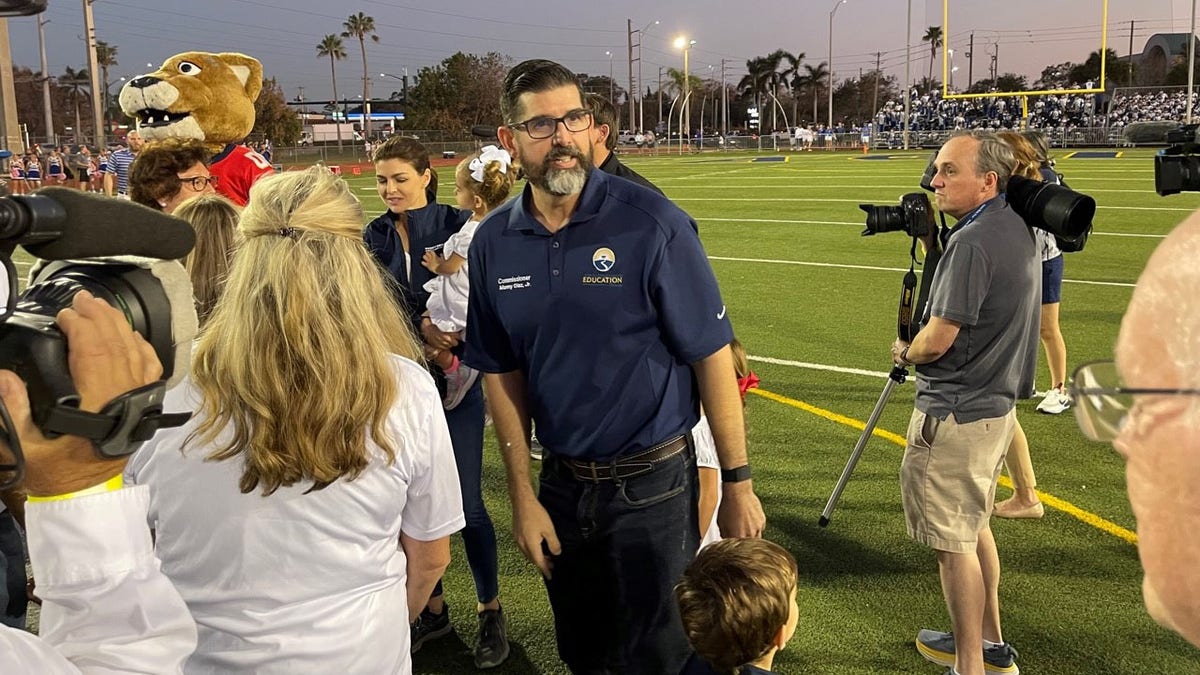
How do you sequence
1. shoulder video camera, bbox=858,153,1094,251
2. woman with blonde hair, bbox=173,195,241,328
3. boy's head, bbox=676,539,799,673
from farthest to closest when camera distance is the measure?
shoulder video camera, bbox=858,153,1094,251, woman with blonde hair, bbox=173,195,241,328, boy's head, bbox=676,539,799,673

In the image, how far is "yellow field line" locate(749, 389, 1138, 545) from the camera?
15.4 ft

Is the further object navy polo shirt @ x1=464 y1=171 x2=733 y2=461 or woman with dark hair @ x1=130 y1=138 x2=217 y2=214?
woman with dark hair @ x1=130 y1=138 x2=217 y2=214

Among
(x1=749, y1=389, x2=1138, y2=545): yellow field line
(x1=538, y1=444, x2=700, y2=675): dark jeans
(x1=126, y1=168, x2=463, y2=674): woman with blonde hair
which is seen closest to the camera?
(x1=126, y1=168, x2=463, y2=674): woman with blonde hair

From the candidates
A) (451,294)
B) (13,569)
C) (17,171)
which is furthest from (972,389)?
(17,171)

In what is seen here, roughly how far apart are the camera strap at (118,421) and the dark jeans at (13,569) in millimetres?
2811

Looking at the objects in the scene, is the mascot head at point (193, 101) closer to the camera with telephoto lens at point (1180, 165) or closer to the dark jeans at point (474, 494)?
the dark jeans at point (474, 494)

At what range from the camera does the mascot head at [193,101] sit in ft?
21.9

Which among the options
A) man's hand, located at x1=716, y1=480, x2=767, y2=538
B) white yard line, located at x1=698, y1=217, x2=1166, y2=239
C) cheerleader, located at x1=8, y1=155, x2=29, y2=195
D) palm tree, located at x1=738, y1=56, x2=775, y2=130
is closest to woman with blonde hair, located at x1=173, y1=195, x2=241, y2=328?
man's hand, located at x1=716, y1=480, x2=767, y2=538

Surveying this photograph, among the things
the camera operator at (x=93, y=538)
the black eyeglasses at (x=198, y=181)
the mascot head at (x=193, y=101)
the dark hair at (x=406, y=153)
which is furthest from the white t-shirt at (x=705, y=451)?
the mascot head at (x=193, y=101)

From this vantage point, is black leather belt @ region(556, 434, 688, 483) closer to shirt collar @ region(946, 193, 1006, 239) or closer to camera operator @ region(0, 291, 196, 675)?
shirt collar @ region(946, 193, 1006, 239)

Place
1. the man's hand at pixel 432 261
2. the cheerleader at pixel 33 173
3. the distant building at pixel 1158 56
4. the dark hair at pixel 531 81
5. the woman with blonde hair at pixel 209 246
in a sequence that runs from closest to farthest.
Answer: the woman with blonde hair at pixel 209 246, the dark hair at pixel 531 81, the man's hand at pixel 432 261, the cheerleader at pixel 33 173, the distant building at pixel 1158 56

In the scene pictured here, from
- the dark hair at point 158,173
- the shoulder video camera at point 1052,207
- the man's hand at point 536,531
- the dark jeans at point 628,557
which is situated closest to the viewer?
the dark jeans at point 628,557

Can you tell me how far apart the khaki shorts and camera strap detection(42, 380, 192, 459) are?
116 inches

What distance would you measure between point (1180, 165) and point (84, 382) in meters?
4.00
